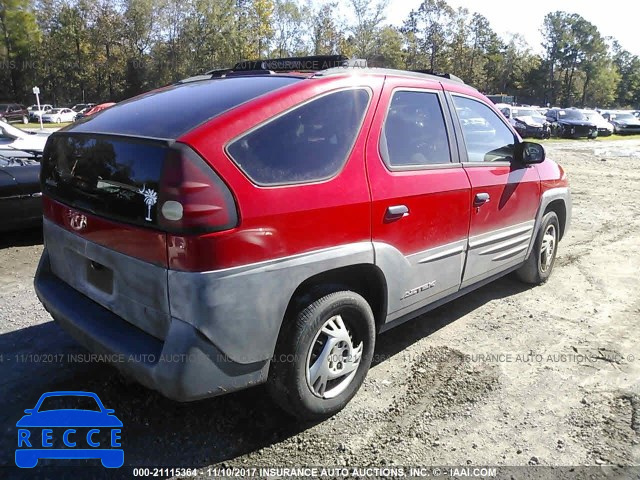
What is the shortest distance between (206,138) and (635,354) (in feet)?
11.3

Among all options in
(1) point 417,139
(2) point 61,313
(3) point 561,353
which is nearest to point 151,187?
(2) point 61,313

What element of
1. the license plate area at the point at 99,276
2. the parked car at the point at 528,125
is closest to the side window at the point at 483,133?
the license plate area at the point at 99,276

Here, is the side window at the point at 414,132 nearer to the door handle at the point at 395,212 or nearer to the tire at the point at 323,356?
the door handle at the point at 395,212

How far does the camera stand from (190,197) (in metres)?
2.14

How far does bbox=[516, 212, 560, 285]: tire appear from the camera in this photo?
4.77 metres

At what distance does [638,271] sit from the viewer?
18.4 ft

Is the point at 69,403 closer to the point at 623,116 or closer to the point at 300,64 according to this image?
the point at 300,64

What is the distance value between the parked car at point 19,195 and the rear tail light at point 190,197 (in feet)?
13.5

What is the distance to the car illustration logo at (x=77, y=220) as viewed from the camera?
266cm

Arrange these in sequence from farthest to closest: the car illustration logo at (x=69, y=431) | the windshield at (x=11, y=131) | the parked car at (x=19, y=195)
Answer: the windshield at (x=11, y=131), the parked car at (x=19, y=195), the car illustration logo at (x=69, y=431)

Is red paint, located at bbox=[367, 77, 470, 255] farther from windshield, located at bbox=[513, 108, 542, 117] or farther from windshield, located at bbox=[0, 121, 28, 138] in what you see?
windshield, located at bbox=[513, 108, 542, 117]

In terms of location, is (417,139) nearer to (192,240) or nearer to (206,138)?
(206,138)

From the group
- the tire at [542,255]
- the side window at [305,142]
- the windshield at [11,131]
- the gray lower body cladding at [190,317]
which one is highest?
the side window at [305,142]

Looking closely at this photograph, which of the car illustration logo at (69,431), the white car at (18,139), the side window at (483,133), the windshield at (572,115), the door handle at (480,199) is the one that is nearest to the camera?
the car illustration logo at (69,431)
